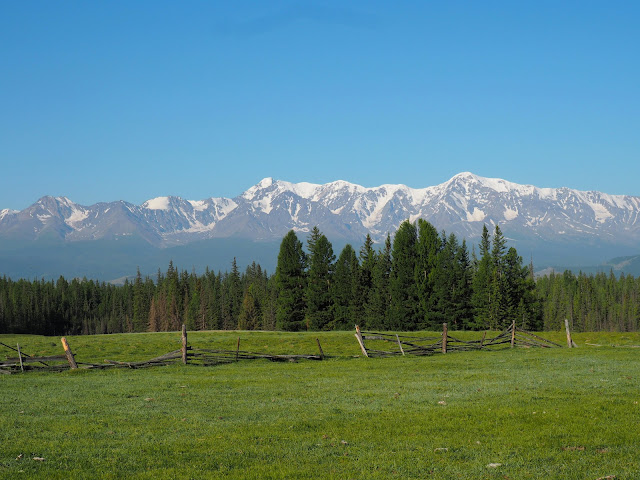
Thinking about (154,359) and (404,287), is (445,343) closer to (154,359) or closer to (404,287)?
(154,359)

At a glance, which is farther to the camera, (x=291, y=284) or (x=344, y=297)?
(x=344, y=297)

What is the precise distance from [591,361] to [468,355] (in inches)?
334

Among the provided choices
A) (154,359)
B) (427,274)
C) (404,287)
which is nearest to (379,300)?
(404,287)

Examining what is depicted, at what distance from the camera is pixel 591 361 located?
2792 cm

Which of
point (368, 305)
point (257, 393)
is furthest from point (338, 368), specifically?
point (368, 305)

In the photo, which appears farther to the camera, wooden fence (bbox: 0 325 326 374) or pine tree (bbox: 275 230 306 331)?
pine tree (bbox: 275 230 306 331)

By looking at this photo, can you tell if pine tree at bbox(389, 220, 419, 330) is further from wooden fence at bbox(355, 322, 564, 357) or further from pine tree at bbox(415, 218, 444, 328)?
wooden fence at bbox(355, 322, 564, 357)

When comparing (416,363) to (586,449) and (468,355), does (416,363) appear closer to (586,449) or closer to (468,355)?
(468,355)

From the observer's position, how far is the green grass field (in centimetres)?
1138

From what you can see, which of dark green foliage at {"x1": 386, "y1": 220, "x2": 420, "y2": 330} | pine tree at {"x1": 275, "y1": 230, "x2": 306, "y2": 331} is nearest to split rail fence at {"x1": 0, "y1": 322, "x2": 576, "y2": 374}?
dark green foliage at {"x1": 386, "y1": 220, "x2": 420, "y2": 330}

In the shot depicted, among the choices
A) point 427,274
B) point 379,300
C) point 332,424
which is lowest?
point 332,424

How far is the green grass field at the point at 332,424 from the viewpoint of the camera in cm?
1138

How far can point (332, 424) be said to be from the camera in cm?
1530

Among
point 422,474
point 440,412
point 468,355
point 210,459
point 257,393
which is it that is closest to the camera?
point 422,474
